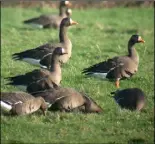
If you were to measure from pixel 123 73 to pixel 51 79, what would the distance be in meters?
2.57

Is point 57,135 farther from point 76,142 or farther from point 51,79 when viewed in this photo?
point 51,79

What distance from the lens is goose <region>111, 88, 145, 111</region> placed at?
11758 millimetres

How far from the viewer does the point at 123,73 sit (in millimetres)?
14367

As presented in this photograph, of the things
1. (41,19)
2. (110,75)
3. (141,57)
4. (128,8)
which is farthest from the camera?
(128,8)

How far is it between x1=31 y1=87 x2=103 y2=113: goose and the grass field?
199 millimetres

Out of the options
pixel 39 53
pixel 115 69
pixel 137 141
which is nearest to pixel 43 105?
pixel 137 141

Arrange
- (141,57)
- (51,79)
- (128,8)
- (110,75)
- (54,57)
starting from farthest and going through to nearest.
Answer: (128,8) → (141,57) → (110,75) → (54,57) → (51,79)

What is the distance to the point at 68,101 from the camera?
11125 mm

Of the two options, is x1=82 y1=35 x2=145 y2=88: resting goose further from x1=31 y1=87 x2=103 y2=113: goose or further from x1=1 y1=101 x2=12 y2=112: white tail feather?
x1=1 y1=101 x2=12 y2=112: white tail feather

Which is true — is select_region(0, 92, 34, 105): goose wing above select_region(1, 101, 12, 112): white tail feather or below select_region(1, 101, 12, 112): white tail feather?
above

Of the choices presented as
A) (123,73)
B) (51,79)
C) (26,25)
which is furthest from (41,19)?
(51,79)

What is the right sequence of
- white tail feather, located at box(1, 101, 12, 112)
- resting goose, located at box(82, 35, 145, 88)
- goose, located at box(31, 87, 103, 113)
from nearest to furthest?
1. white tail feather, located at box(1, 101, 12, 112)
2. goose, located at box(31, 87, 103, 113)
3. resting goose, located at box(82, 35, 145, 88)

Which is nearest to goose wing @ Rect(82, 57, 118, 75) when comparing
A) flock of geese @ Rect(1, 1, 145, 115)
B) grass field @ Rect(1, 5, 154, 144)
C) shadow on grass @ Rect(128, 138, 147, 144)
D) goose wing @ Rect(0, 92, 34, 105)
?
flock of geese @ Rect(1, 1, 145, 115)

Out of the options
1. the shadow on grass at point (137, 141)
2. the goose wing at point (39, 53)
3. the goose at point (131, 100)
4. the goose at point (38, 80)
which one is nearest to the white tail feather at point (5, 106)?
the goose at point (38, 80)
